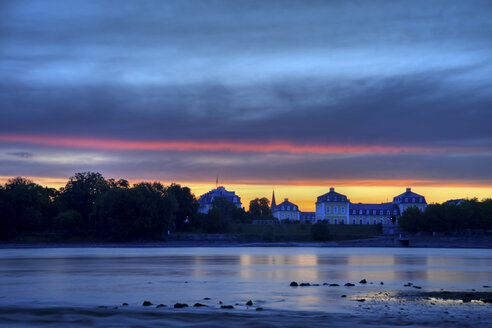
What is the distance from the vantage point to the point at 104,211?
352 feet

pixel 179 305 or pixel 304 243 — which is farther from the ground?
pixel 304 243

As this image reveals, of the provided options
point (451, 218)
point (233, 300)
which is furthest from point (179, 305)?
point (451, 218)

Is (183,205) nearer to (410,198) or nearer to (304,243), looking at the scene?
(304,243)

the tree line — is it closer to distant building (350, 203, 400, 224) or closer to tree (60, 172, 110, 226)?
tree (60, 172, 110, 226)

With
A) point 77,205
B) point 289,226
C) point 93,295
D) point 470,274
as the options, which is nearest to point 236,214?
point 289,226

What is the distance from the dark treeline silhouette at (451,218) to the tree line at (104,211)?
36.5 m

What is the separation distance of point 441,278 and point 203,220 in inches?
3331

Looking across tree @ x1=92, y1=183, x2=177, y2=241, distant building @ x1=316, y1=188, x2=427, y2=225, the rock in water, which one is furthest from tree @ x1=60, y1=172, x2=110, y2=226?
the rock in water

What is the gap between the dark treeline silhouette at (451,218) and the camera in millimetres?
114688

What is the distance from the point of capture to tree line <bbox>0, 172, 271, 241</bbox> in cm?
10712

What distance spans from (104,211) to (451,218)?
6344 cm

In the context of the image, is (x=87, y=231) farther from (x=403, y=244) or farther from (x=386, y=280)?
(x=386, y=280)

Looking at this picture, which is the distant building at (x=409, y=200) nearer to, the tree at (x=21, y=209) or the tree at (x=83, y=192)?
the tree at (x=83, y=192)

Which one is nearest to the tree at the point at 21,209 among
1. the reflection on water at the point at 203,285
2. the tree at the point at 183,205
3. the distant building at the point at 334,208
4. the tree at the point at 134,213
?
the tree at the point at 134,213
